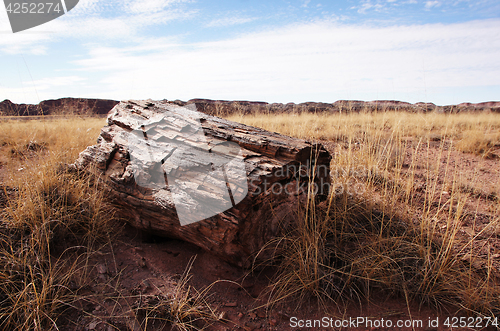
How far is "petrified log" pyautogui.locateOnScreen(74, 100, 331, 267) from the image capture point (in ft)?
6.29

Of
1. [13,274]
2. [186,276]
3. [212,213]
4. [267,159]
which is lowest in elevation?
[186,276]

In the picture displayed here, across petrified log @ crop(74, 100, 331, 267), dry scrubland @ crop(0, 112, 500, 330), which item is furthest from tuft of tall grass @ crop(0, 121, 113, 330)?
petrified log @ crop(74, 100, 331, 267)

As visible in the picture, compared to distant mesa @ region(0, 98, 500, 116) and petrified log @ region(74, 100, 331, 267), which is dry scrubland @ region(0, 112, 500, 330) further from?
distant mesa @ region(0, 98, 500, 116)

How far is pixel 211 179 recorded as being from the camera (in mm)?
1987

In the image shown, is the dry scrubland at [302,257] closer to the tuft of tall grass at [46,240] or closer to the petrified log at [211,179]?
the tuft of tall grass at [46,240]

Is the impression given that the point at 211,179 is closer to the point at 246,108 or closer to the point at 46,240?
the point at 46,240

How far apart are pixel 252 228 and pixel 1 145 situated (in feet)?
19.5

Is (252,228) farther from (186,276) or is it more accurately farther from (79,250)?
(79,250)

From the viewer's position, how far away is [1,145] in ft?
17.0

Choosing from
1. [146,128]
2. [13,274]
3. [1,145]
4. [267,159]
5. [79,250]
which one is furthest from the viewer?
[1,145]

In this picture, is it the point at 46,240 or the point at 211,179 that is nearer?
the point at 211,179

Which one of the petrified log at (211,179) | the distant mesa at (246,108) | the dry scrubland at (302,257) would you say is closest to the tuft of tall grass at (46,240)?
the dry scrubland at (302,257)

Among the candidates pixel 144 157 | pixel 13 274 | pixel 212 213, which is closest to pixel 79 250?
pixel 13 274

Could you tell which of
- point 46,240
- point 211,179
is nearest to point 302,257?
point 211,179
